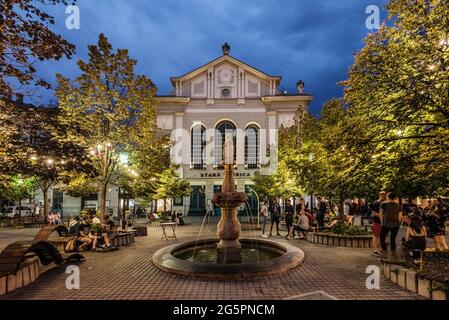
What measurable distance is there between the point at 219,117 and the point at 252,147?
521 centimetres

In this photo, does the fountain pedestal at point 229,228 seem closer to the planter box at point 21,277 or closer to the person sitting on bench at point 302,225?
the planter box at point 21,277

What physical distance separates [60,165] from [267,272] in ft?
20.7

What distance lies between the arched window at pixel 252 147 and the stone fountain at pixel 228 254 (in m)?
20.4

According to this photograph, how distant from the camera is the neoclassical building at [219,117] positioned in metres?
30.6

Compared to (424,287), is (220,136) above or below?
above

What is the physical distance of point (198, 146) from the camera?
31172mm

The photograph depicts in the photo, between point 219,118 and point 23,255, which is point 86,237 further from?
point 219,118

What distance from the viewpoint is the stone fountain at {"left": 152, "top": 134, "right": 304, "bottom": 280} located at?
6.29 meters

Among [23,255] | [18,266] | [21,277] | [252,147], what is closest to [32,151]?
[23,255]

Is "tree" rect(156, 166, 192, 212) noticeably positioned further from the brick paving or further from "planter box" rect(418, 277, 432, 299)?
"planter box" rect(418, 277, 432, 299)

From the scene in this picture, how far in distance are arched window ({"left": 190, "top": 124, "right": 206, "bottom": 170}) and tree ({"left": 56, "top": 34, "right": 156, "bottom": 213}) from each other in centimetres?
1673
